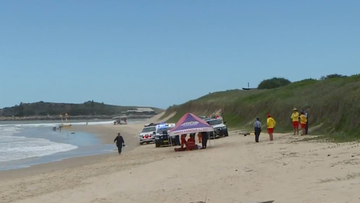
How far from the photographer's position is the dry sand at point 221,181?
35.2 ft

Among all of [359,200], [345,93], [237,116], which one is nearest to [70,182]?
[359,200]

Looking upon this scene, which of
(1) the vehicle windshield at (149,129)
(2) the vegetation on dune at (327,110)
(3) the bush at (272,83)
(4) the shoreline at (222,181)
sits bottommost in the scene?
(4) the shoreline at (222,181)

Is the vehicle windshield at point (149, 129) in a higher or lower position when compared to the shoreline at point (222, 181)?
higher

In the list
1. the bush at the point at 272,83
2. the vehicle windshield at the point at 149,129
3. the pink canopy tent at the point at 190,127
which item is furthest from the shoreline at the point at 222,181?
the bush at the point at 272,83

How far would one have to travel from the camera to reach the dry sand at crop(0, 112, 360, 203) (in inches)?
422

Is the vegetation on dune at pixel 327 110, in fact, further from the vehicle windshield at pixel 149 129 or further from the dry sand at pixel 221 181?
the vehicle windshield at pixel 149 129

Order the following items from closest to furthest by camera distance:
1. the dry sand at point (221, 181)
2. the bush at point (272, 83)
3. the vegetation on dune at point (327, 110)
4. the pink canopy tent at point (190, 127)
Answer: the dry sand at point (221, 181) < the vegetation on dune at point (327, 110) < the pink canopy tent at point (190, 127) < the bush at point (272, 83)

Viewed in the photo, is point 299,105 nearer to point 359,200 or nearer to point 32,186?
point 32,186

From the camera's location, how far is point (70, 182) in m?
17.1

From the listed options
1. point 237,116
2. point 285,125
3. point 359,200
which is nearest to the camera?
point 359,200

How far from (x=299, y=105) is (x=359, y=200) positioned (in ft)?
90.3

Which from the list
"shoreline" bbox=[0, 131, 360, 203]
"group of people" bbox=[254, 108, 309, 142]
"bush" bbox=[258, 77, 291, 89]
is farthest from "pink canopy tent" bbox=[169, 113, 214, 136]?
"bush" bbox=[258, 77, 291, 89]

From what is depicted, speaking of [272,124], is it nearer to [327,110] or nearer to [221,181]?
[327,110]

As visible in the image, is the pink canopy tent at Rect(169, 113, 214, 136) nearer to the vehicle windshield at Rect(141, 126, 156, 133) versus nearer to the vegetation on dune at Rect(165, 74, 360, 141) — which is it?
the vegetation on dune at Rect(165, 74, 360, 141)
